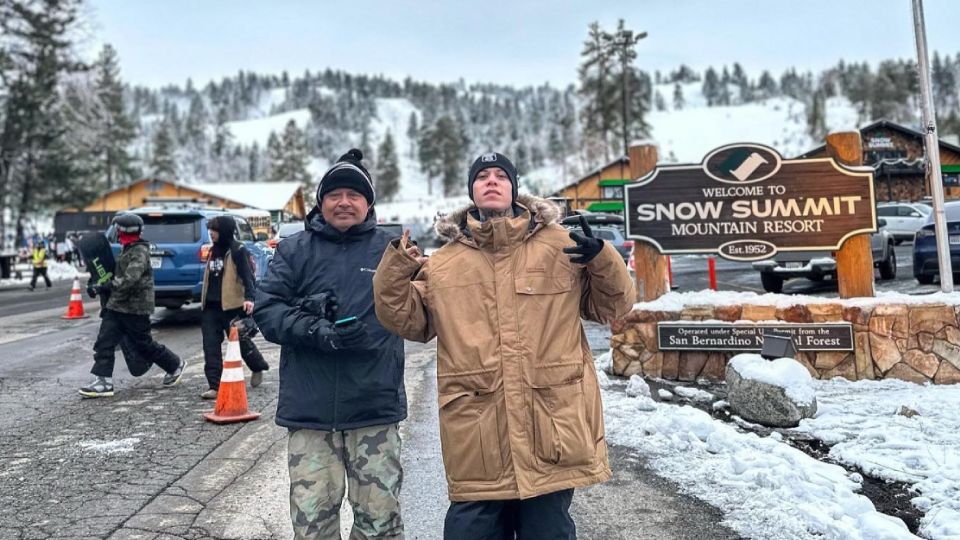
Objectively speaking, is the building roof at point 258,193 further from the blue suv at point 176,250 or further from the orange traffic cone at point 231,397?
the orange traffic cone at point 231,397

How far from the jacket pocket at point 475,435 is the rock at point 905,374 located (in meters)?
5.79

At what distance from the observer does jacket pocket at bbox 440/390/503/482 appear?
7.20ft

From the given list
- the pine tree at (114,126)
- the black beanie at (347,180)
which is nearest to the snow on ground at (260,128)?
the pine tree at (114,126)

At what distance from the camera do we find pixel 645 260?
7602 mm

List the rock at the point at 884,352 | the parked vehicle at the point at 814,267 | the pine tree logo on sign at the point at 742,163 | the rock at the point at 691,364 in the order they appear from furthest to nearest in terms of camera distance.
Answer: the parked vehicle at the point at 814,267, the pine tree logo on sign at the point at 742,163, the rock at the point at 691,364, the rock at the point at 884,352

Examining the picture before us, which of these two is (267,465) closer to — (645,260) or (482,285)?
(482,285)

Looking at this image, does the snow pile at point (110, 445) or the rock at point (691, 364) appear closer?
the snow pile at point (110, 445)

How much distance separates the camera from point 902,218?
24.7 metres

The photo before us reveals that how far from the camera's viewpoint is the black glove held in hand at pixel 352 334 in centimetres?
252

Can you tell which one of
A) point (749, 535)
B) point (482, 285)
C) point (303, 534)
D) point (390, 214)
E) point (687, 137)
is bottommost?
point (749, 535)

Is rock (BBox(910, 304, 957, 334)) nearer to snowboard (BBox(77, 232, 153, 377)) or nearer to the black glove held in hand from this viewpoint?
the black glove held in hand

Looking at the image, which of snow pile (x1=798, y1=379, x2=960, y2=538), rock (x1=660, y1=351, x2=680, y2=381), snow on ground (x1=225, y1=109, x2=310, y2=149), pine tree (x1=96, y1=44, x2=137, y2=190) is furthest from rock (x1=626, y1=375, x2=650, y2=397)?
snow on ground (x1=225, y1=109, x2=310, y2=149)

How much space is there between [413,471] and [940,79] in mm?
156130

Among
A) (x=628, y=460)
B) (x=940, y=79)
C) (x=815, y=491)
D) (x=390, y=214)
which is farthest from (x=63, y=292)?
(x=940, y=79)
